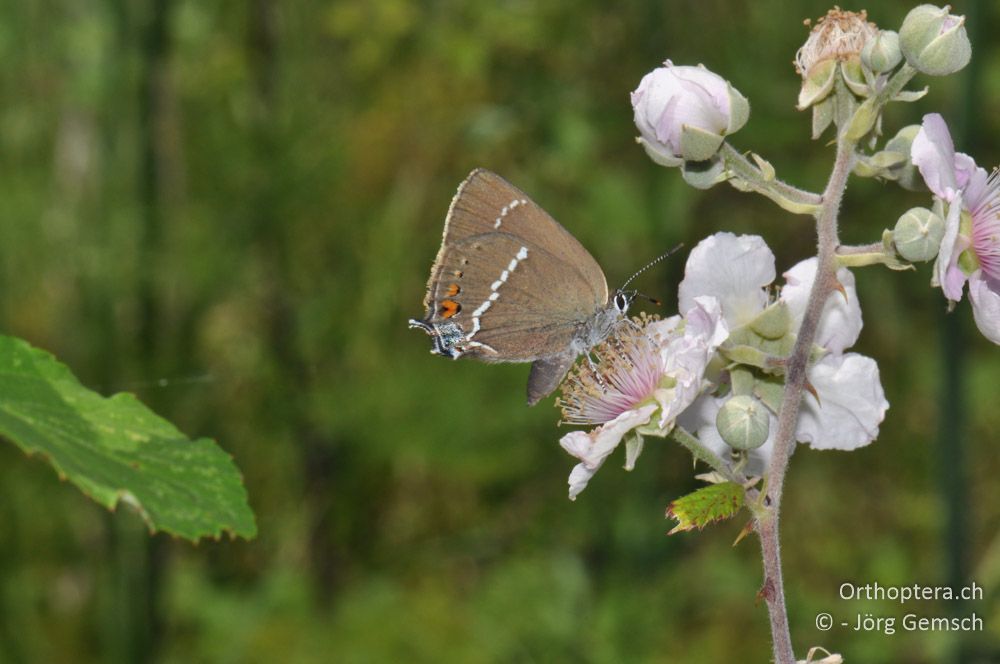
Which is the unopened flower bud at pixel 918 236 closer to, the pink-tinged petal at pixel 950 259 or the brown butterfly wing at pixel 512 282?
the pink-tinged petal at pixel 950 259

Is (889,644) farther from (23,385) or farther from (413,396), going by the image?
(23,385)

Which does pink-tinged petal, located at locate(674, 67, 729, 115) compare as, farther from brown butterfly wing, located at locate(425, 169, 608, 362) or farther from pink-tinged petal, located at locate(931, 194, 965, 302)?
brown butterfly wing, located at locate(425, 169, 608, 362)

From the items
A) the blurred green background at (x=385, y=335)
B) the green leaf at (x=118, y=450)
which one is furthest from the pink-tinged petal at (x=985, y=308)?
the blurred green background at (x=385, y=335)

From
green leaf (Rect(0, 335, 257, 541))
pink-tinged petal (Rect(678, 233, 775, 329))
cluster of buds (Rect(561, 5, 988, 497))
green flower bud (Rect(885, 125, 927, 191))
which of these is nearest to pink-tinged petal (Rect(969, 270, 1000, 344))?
cluster of buds (Rect(561, 5, 988, 497))

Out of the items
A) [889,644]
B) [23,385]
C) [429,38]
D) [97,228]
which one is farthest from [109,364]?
[889,644]

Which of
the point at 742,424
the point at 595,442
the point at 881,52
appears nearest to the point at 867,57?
the point at 881,52

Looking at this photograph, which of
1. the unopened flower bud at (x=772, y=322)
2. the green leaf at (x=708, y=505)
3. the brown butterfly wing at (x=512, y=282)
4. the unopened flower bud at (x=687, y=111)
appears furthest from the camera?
the brown butterfly wing at (x=512, y=282)

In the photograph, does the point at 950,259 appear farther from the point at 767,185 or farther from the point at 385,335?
the point at 385,335
